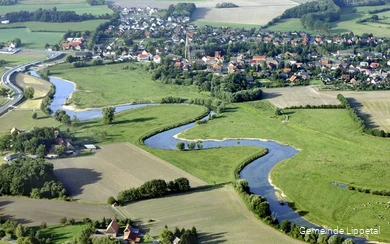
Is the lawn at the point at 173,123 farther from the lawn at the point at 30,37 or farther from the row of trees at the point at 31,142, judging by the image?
the lawn at the point at 30,37

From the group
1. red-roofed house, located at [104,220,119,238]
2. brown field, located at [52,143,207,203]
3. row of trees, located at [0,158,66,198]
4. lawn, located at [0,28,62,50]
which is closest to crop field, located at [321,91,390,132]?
brown field, located at [52,143,207,203]

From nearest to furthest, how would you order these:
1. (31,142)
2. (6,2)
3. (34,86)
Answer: (31,142), (34,86), (6,2)

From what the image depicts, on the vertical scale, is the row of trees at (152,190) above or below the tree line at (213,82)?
below

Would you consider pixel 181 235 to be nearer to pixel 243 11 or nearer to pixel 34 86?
pixel 34 86

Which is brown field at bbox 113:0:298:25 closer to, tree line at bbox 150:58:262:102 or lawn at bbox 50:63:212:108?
lawn at bbox 50:63:212:108

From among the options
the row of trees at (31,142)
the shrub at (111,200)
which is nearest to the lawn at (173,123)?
the row of trees at (31,142)

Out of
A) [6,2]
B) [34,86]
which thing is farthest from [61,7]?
[34,86]

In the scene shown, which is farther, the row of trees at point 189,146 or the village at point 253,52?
the village at point 253,52
